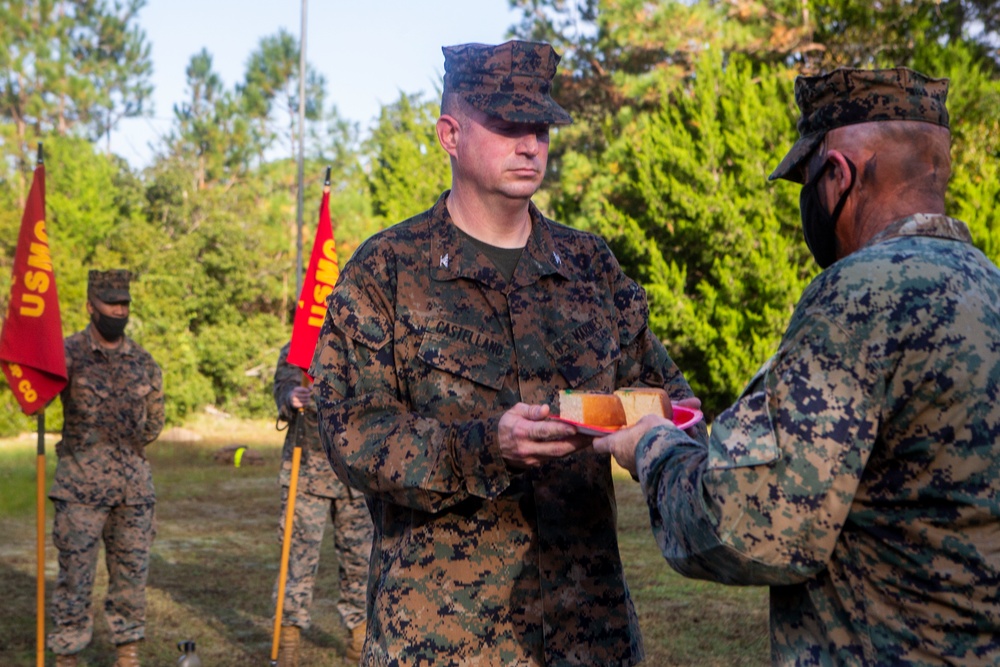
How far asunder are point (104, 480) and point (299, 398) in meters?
1.47

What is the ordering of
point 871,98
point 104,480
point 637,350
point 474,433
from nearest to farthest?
1. point 871,98
2. point 474,433
3. point 637,350
4. point 104,480

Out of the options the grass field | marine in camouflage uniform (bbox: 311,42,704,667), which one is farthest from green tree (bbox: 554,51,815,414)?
marine in camouflage uniform (bbox: 311,42,704,667)

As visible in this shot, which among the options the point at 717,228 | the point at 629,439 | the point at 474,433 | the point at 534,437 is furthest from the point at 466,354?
the point at 717,228

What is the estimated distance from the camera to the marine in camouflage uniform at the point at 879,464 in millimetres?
1906

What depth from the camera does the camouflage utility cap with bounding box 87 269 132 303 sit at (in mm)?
7336

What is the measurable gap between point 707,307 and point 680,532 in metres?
21.4

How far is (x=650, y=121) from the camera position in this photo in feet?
82.7

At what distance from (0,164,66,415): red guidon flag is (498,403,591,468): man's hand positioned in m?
5.16

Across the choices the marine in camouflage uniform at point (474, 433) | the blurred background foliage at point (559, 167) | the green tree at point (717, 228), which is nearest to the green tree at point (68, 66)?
the blurred background foliage at point (559, 167)

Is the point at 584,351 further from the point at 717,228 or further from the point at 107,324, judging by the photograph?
the point at 717,228

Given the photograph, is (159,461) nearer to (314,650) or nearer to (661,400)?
(314,650)

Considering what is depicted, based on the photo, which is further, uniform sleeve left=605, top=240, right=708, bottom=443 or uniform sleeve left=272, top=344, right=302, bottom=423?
uniform sleeve left=272, top=344, right=302, bottom=423

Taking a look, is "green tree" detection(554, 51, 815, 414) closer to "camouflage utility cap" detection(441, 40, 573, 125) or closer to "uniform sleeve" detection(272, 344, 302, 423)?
"uniform sleeve" detection(272, 344, 302, 423)

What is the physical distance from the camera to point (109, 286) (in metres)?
7.43
